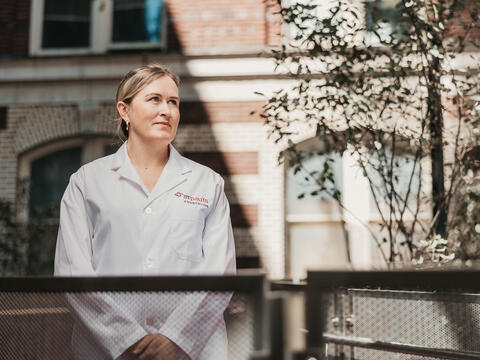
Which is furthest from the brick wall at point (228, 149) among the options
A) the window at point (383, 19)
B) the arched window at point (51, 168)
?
the window at point (383, 19)

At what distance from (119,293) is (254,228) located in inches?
290

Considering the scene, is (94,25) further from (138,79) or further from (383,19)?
(138,79)

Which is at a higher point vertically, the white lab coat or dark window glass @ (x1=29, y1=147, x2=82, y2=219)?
dark window glass @ (x1=29, y1=147, x2=82, y2=219)

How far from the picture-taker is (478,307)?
1.62 m

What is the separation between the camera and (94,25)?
10070 mm

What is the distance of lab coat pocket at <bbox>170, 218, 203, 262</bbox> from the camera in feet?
7.23

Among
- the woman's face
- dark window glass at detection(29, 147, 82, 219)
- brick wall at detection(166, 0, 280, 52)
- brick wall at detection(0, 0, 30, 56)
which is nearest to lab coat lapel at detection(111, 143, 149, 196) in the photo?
the woman's face

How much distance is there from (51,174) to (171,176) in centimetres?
779

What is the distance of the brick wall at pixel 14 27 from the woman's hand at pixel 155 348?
9024 millimetres

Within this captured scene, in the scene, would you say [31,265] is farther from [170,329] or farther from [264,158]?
[170,329]

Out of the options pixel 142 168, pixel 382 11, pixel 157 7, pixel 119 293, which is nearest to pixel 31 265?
pixel 157 7

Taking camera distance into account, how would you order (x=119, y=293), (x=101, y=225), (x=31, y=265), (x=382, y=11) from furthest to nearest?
(x=31, y=265) → (x=382, y=11) → (x=101, y=225) → (x=119, y=293)

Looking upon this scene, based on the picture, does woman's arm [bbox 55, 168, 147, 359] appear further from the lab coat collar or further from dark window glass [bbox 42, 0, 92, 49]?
dark window glass [bbox 42, 0, 92, 49]

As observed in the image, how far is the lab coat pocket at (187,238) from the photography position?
220cm
